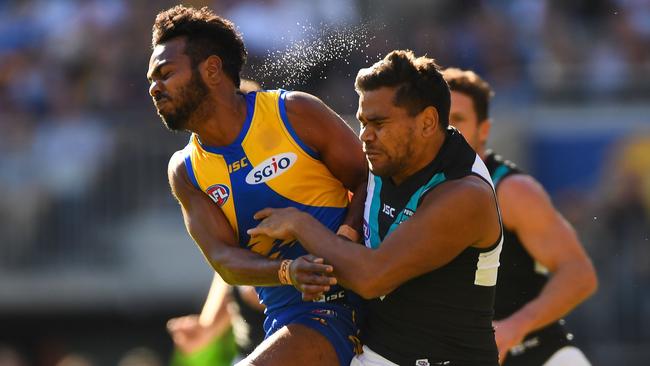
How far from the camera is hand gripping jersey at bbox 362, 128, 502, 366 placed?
4875mm

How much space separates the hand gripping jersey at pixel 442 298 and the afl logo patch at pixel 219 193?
73 centimetres

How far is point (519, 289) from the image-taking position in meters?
6.46

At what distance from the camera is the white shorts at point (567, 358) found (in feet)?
21.1

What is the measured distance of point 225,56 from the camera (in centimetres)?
541

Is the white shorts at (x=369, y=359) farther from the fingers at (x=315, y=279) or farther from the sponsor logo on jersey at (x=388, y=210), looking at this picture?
the sponsor logo on jersey at (x=388, y=210)

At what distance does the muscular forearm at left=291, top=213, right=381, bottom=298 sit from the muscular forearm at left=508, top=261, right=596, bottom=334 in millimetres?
1512

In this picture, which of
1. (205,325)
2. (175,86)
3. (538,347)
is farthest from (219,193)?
(205,325)

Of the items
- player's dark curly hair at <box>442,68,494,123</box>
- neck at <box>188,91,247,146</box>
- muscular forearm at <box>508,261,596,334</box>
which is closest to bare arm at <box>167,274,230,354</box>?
player's dark curly hair at <box>442,68,494,123</box>

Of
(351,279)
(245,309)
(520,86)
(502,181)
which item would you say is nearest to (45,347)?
(520,86)

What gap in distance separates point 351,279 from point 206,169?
0.95 metres

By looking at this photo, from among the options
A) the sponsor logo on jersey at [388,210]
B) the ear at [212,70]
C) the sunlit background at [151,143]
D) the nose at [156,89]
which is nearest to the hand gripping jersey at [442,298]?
the sponsor logo on jersey at [388,210]

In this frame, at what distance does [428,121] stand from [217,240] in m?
1.08

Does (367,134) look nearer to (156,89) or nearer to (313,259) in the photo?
(313,259)

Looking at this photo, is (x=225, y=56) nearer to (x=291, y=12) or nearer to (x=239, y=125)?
(x=239, y=125)
